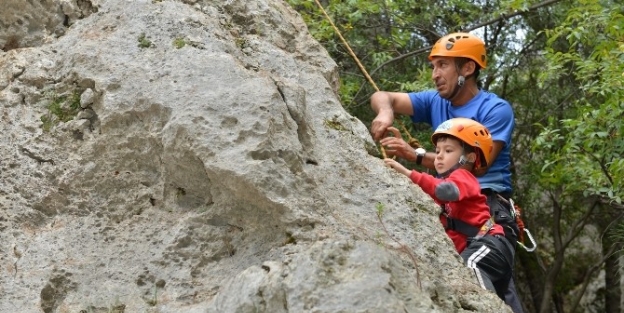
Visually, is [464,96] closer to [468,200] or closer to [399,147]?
[399,147]

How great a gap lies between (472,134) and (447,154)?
16 cm

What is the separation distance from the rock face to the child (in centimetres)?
46

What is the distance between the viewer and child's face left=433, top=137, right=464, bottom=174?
5152mm

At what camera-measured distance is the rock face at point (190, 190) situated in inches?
137

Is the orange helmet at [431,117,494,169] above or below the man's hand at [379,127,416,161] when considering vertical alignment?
above

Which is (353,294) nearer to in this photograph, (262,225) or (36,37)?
(262,225)

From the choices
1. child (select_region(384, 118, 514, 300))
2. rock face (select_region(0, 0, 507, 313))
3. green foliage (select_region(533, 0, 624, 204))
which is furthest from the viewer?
green foliage (select_region(533, 0, 624, 204))

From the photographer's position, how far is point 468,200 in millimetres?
4855

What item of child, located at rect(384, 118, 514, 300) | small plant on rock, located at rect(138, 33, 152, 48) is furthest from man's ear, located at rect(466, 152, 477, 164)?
small plant on rock, located at rect(138, 33, 152, 48)

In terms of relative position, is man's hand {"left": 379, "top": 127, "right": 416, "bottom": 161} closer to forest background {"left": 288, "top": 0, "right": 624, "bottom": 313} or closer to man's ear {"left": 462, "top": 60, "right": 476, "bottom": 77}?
man's ear {"left": 462, "top": 60, "right": 476, "bottom": 77}

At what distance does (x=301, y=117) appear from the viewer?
4098 millimetres

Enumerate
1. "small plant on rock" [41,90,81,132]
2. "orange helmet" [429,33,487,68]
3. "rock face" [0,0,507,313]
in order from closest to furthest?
"rock face" [0,0,507,313] → "small plant on rock" [41,90,81,132] → "orange helmet" [429,33,487,68]

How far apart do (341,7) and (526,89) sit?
7.94 feet

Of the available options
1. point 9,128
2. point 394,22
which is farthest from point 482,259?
point 394,22
